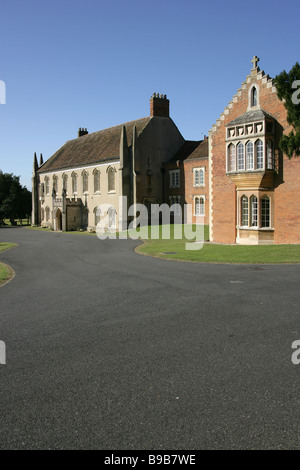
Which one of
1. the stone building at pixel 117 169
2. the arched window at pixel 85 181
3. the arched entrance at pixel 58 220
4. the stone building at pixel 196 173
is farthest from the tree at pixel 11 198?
the arched window at pixel 85 181

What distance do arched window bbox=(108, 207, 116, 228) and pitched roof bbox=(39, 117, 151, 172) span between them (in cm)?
665

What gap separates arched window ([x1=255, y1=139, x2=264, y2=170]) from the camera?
2493 cm

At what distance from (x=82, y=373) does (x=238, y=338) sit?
10.9ft

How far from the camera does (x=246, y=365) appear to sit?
6.64 metres

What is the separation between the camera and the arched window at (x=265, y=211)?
2572cm

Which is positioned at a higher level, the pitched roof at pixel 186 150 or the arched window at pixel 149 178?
the pitched roof at pixel 186 150

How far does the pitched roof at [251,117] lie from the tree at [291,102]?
1884 mm

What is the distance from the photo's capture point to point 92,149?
190 feet

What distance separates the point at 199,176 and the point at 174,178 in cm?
465

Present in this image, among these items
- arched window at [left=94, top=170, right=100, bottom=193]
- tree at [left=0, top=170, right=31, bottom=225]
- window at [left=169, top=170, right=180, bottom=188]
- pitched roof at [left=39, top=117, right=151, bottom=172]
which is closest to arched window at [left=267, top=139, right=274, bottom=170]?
window at [left=169, top=170, right=180, bottom=188]

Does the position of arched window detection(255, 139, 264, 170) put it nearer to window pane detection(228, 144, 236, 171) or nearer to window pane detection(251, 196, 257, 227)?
window pane detection(228, 144, 236, 171)

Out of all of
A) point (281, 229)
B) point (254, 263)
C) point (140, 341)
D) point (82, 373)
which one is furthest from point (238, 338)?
point (281, 229)

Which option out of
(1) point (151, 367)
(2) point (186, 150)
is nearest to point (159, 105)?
(2) point (186, 150)

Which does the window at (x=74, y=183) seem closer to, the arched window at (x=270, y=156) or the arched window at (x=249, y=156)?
the arched window at (x=249, y=156)
